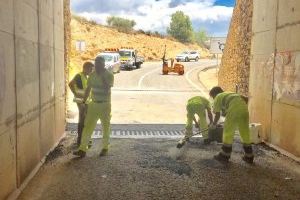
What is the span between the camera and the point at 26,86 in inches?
257

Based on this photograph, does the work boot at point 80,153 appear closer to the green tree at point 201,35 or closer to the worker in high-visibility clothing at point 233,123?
the worker in high-visibility clothing at point 233,123

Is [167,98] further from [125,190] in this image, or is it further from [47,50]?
[125,190]

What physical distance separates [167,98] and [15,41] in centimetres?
1825

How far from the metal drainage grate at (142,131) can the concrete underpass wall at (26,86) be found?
7.63 feet

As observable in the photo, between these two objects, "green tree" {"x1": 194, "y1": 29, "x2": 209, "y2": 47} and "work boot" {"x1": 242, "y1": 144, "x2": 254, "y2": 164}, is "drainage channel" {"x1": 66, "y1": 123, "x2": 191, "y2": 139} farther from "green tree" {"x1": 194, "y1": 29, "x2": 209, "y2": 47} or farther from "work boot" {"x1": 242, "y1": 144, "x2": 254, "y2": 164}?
"green tree" {"x1": 194, "y1": 29, "x2": 209, "y2": 47}

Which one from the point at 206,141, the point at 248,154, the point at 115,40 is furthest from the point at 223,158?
the point at 115,40

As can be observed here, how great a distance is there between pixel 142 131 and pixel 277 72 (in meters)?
4.52

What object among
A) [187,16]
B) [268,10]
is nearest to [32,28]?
[268,10]

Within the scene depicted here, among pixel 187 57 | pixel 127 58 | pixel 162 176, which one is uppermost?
pixel 187 57

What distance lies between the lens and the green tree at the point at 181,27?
91.0 metres

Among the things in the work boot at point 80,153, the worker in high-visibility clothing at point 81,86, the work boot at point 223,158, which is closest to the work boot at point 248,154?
the work boot at point 223,158

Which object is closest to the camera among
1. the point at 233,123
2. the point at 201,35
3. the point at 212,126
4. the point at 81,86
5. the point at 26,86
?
the point at 26,86

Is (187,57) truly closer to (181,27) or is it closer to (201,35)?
(181,27)

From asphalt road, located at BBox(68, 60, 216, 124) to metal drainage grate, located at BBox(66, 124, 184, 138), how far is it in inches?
67.0
